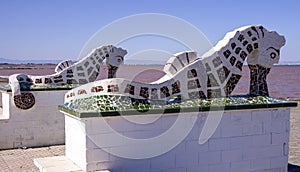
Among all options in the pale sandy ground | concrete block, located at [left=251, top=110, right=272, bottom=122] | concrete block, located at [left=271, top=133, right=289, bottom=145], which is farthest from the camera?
the pale sandy ground

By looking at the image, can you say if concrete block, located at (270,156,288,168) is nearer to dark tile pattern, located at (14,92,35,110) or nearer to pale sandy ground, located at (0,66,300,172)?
pale sandy ground, located at (0,66,300,172)

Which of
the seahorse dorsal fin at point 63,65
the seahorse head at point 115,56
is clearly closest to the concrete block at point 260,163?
the seahorse head at point 115,56

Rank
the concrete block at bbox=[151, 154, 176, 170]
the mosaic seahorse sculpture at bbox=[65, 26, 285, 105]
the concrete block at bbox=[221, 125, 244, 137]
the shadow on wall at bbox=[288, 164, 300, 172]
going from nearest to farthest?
the concrete block at bbox=[151, 154, 176, 170]
the mosaic seahorse sculpture at bbox=[65, 26, 285, 105]
the concrete block at bbox=[221, 125, 244, 137]
the shadow on wall at bbox=[288, 164, 300, 172]

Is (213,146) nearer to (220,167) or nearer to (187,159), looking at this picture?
(220,167)

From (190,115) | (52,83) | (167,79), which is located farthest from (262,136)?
(52,83)

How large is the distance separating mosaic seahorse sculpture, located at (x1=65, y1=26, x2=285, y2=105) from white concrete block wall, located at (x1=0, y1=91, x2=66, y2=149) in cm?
310

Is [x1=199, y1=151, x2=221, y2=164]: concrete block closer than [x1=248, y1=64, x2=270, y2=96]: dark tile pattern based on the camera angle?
Yes

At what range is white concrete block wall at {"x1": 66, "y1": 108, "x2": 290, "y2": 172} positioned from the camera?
172 inches

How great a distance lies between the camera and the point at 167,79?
5.05m

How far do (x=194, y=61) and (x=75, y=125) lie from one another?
173 centimetres

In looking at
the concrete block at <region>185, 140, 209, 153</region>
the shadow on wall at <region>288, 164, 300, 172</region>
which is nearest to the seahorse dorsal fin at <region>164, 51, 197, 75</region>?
the concrete block at <region>185, 140, 209, 153</region>

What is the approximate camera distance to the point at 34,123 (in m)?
8.23

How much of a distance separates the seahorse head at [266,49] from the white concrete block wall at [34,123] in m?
4.34

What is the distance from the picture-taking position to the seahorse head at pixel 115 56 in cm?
877
